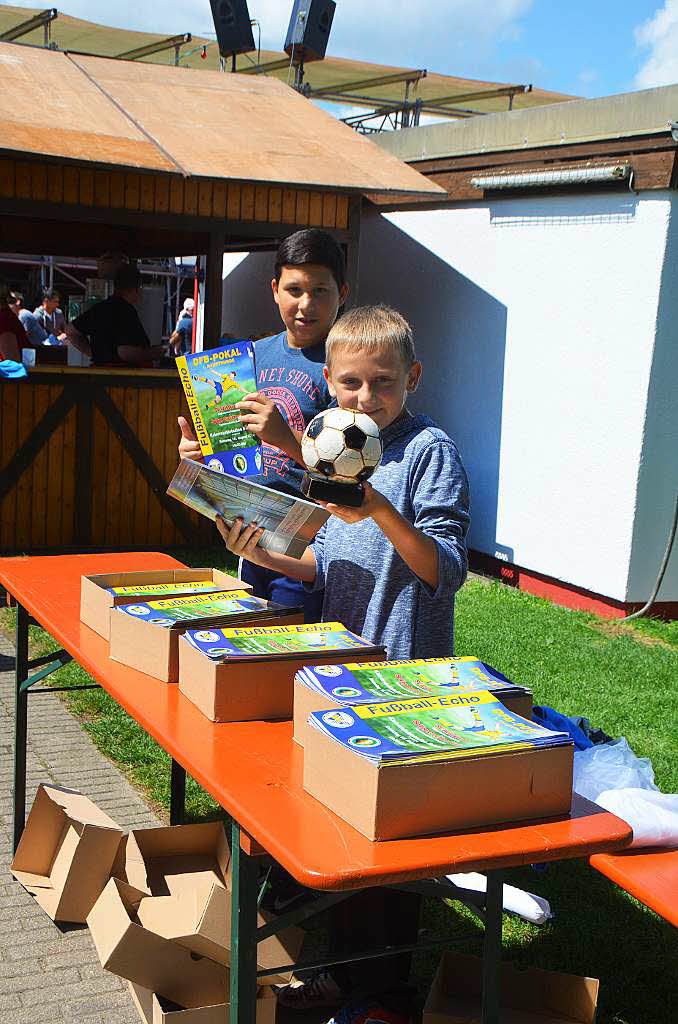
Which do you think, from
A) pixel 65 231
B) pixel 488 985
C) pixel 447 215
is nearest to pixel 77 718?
pixel 488 985

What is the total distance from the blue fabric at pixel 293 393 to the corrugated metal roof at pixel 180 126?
450 cm

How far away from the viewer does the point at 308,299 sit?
335cm

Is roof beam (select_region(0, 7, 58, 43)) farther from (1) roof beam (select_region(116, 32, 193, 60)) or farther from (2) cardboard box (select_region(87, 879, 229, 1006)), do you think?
(2) cardboard box (select_region(87, 879, 229, 1006))

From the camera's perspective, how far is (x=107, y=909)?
2.80 meters

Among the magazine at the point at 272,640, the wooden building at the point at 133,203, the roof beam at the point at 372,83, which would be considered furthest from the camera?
the roof beam at the point at 372,83

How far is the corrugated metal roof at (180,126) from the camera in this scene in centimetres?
767

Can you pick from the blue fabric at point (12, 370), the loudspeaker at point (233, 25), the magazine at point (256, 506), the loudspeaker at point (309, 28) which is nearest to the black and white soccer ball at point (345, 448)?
the magazine at point (256, 506)

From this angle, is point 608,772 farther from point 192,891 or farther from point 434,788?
point 434,788

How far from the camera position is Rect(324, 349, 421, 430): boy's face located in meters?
2.49

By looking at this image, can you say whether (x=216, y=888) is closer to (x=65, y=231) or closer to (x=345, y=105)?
(x=65, y=231)

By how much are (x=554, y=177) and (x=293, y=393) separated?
16.9 feet

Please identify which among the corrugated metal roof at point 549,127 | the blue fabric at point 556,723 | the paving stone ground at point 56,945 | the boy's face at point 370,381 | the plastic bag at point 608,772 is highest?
the corrugated metal roof at point 549,127

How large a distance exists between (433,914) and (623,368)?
4.69 meters

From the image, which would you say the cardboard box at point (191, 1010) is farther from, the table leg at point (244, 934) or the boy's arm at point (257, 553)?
the boy's arm at point (257, 553)
